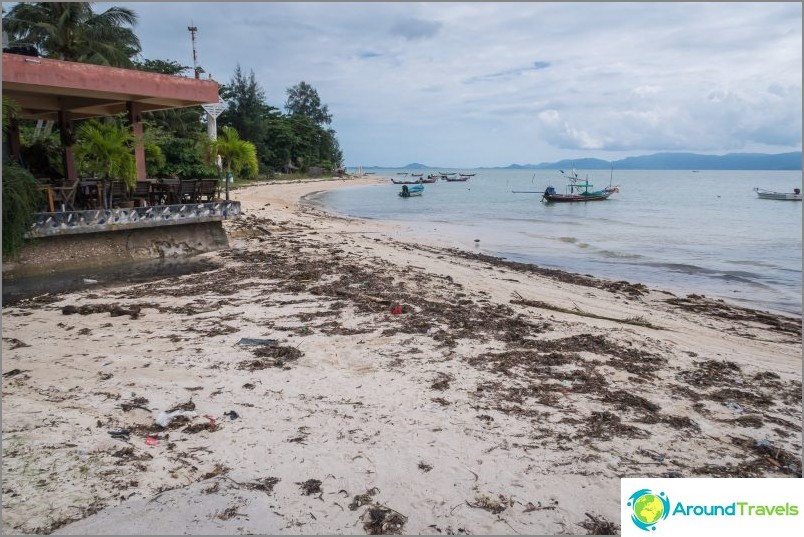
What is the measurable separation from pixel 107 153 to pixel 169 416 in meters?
8.15

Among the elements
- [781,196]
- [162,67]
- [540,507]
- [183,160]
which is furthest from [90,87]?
[781,196]

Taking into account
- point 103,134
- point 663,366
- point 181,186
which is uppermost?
point 103,134

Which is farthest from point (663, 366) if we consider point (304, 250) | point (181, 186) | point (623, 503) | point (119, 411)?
point (181, 186)

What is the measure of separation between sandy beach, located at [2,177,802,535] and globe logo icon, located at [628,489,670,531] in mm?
273

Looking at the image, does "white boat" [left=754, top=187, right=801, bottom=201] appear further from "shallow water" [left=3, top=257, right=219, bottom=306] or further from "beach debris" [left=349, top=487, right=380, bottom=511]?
"beach debris" [left=349, top=487, right=380, bottom=511]

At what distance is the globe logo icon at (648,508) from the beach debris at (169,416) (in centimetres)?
330

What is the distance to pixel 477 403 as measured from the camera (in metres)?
4.64

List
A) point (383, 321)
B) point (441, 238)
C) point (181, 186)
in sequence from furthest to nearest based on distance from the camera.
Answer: point (441, 238)
point (181, 186)
point (383, 321)

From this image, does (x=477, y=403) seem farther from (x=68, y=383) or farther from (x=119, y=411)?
(x=68, y=383)

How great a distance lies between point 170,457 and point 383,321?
3.76 m

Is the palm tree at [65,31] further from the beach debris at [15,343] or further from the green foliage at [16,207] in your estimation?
the beach debris at [15,343]

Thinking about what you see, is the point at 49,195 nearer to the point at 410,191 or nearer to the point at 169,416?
the point at 169,416

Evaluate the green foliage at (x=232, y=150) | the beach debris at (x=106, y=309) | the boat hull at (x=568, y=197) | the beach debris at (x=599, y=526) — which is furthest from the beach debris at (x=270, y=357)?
the boat hull at (x=568, y=197)

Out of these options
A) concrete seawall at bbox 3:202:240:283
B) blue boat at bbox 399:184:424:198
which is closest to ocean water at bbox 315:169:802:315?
concrete seawall at bbox 3:202:240:283
